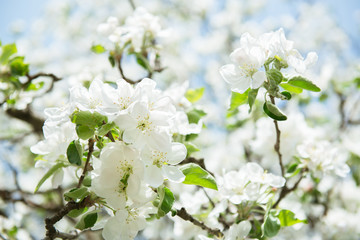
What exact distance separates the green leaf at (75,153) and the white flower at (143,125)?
0.16 m

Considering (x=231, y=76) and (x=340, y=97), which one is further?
(x=340, y=97)

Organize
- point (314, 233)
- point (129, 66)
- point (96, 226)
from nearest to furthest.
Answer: point (96, 226) < point (314, 233) < point (129, 66)

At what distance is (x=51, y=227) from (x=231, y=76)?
76cm

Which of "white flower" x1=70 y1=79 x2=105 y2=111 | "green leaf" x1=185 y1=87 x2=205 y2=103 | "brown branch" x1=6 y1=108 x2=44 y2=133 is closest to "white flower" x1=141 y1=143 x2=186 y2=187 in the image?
"white flower" x1=70 y1=79 x2=105 y2=111

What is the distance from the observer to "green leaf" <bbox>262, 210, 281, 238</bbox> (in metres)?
1.15

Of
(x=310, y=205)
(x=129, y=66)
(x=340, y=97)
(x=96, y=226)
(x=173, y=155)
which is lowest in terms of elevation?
(x=129, y=66)

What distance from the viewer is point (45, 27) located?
774cm

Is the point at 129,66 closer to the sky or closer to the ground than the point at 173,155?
closer to the ground

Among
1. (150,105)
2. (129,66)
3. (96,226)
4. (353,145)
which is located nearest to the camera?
(150,105)

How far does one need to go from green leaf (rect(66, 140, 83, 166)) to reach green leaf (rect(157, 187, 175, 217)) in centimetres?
25

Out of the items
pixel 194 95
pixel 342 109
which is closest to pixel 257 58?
pixel 194 95

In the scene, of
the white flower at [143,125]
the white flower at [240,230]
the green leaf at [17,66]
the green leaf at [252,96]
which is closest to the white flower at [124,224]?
the white flower at [143,125]

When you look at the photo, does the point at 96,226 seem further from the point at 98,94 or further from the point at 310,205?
the point at 310,205

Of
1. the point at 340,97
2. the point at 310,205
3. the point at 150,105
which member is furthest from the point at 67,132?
the point at 340,97
